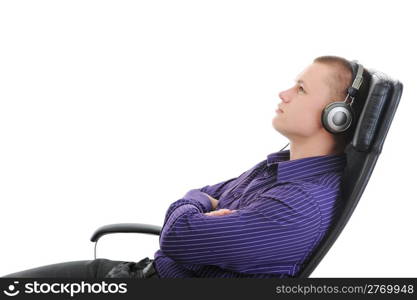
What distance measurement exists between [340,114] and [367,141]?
124mm

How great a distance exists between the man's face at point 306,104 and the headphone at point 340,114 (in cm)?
5

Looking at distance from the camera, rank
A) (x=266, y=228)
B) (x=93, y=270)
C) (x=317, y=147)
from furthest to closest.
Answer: (x=93, y=270) → (x=317, y=147) → (x=266, y=228)

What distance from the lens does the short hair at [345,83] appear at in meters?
1.83

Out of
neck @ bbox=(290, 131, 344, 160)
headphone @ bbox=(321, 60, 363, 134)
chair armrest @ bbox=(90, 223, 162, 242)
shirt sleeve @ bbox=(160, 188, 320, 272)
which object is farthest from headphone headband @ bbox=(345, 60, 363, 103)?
chair armrest @ bbox=(90, 223, 162, 242)

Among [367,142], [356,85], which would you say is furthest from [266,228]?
[356,85]

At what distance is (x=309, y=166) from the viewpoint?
185 centimetres

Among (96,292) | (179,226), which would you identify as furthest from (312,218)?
(96,292)

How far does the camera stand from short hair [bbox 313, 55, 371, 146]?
72.0 inches

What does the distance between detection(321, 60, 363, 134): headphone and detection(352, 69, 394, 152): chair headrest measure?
5cm

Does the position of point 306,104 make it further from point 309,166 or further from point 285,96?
point 309,166

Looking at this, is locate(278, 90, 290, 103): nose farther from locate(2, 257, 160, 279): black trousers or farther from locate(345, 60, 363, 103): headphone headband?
locate(2, 257, 160, 279): black trousers

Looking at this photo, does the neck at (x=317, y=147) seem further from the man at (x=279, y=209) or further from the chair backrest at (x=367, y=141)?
the chair backrest at (x=367, y=141)

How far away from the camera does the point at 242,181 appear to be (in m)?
2.10

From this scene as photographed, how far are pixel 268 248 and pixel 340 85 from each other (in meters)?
0.57
